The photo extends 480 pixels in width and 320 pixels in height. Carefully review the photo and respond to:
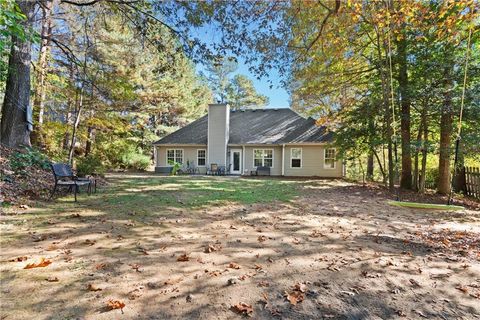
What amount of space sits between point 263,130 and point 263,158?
247cm

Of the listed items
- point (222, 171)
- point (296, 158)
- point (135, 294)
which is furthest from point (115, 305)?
point (296, 158)

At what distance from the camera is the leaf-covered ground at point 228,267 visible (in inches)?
98.3

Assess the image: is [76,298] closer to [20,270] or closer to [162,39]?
[20,270]

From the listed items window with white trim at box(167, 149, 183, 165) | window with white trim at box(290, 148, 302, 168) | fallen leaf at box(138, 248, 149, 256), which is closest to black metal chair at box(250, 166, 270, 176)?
window with white trim at box(290, 148, 302, 168)

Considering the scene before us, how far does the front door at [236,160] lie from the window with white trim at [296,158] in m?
3.91

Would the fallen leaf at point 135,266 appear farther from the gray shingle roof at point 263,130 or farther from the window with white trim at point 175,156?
the window with white trim at point 175,156

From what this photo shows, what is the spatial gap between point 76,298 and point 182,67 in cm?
823

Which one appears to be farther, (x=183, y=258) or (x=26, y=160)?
(x=26, y=160)

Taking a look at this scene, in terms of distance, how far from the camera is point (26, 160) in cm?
793

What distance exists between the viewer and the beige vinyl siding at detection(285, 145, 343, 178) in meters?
19.5

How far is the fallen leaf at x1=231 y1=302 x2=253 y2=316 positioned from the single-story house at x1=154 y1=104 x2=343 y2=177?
56.8 feet

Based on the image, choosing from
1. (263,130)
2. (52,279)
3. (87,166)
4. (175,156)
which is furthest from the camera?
(175,156)

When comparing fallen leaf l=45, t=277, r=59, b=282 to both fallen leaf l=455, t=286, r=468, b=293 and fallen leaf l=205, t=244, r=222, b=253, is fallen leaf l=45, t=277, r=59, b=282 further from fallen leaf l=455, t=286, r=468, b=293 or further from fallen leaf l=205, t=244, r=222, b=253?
fallen leaf l=455, t=286, r=468, b=293

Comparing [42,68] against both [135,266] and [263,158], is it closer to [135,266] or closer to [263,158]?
[135,266]
